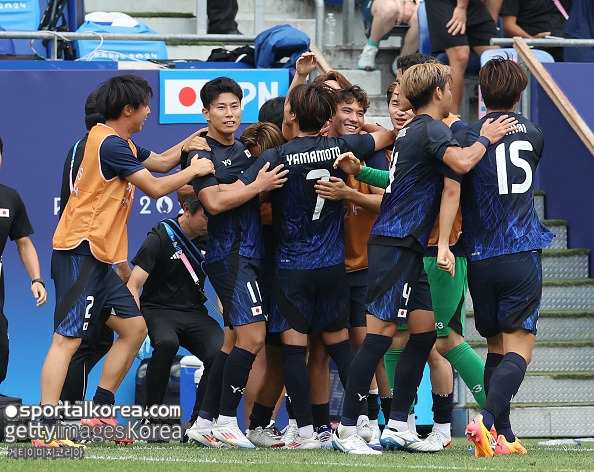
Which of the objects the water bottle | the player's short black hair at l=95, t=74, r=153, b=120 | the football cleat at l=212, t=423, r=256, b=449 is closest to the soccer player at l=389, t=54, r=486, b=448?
the football cleat at l=212, t=423, r=256, b=449

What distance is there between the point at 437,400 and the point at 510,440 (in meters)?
0.68

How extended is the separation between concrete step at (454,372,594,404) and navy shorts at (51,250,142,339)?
339 centimetres

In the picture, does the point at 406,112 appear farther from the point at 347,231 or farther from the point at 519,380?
the point at 519,380

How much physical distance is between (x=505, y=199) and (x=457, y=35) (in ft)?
14.8

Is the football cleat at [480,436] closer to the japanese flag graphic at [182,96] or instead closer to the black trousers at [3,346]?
the black trousers at [3,346]

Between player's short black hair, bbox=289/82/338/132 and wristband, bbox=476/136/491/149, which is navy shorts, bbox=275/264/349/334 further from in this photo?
wristband, bbox=476/136/491/149

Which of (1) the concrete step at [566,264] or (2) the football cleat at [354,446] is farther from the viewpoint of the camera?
(1) the concrete step at [566,264]

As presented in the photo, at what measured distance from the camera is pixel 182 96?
9570 mm

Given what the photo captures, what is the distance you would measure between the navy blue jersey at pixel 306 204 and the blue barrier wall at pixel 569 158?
12.4 ft

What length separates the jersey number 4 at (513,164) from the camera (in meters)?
6.61

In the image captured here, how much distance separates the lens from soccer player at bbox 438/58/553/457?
21.5 feet

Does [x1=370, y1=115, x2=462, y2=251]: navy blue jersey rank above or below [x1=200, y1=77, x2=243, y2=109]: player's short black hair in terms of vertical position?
below

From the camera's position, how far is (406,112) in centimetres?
751

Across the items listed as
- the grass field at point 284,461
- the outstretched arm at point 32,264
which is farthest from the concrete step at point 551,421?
the outstretched arm at point 32,264
